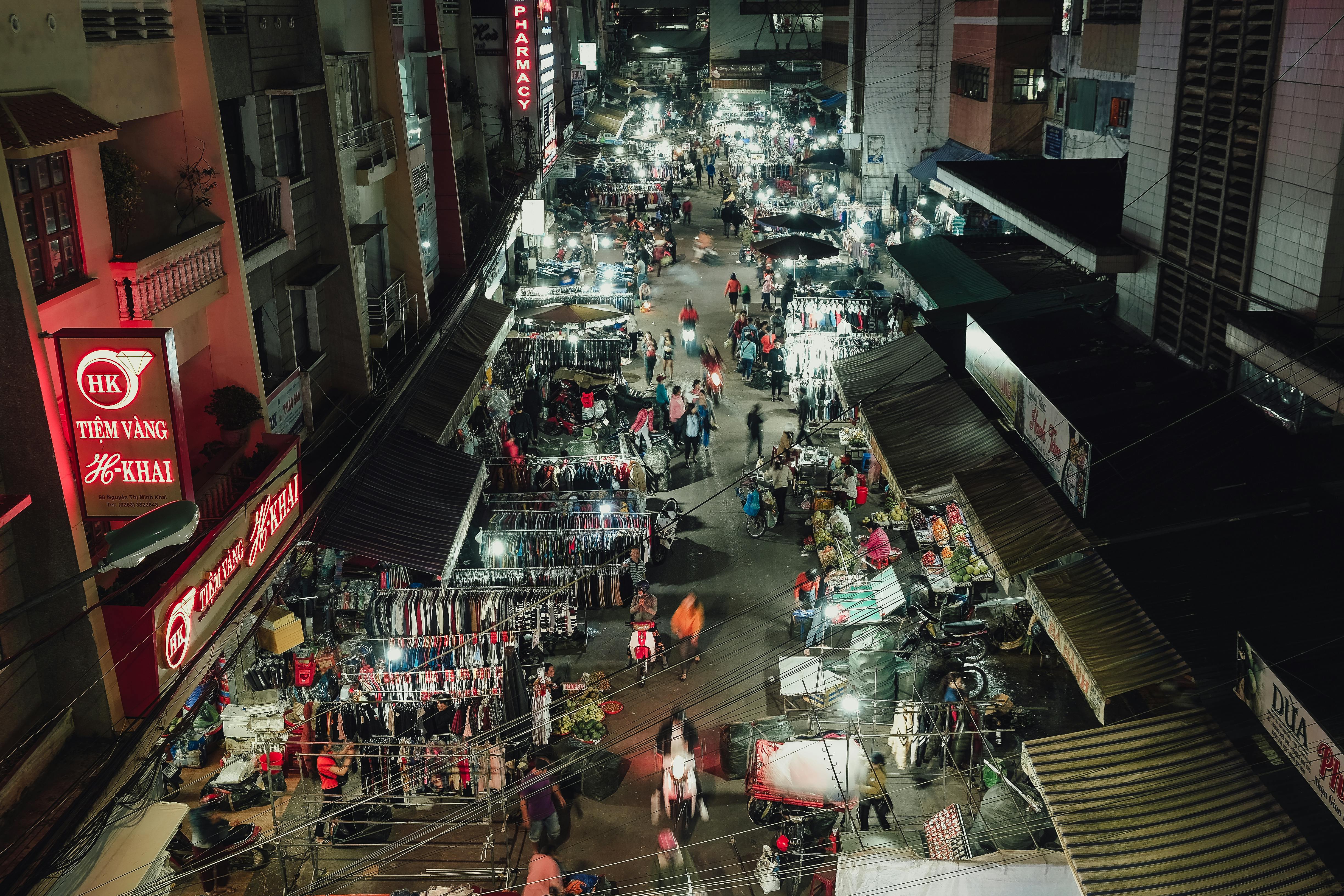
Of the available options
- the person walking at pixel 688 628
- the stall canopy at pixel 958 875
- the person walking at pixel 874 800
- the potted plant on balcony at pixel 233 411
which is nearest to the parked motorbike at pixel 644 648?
the person walking at pixel 688 628

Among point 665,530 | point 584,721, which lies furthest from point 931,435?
point 584,721

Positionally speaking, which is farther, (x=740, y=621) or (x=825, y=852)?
(x=740, y=621)

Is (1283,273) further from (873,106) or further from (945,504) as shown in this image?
(873,106)

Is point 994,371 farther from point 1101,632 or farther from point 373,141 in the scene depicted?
point 373,141

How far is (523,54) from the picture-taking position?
105 ft

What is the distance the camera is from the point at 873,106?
44.0 metres

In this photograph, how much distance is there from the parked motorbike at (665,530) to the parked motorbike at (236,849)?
891 centimetres

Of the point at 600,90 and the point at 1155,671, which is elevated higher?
the point at 600,90

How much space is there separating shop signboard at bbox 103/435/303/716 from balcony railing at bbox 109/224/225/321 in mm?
2053

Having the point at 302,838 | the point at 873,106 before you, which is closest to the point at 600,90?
the point at 873,106

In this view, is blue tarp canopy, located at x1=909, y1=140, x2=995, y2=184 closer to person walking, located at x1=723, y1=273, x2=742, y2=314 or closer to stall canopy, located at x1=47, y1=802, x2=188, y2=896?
person walking, located at x1=723, y1=273, x2=742, y2=314

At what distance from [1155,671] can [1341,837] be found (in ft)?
7.12

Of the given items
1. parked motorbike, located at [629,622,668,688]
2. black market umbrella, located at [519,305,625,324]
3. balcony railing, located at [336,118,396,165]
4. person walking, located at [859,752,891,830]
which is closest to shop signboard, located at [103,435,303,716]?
parked motorbike, located at [629,622,668,688]

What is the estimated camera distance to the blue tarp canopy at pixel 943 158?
36000 mm
